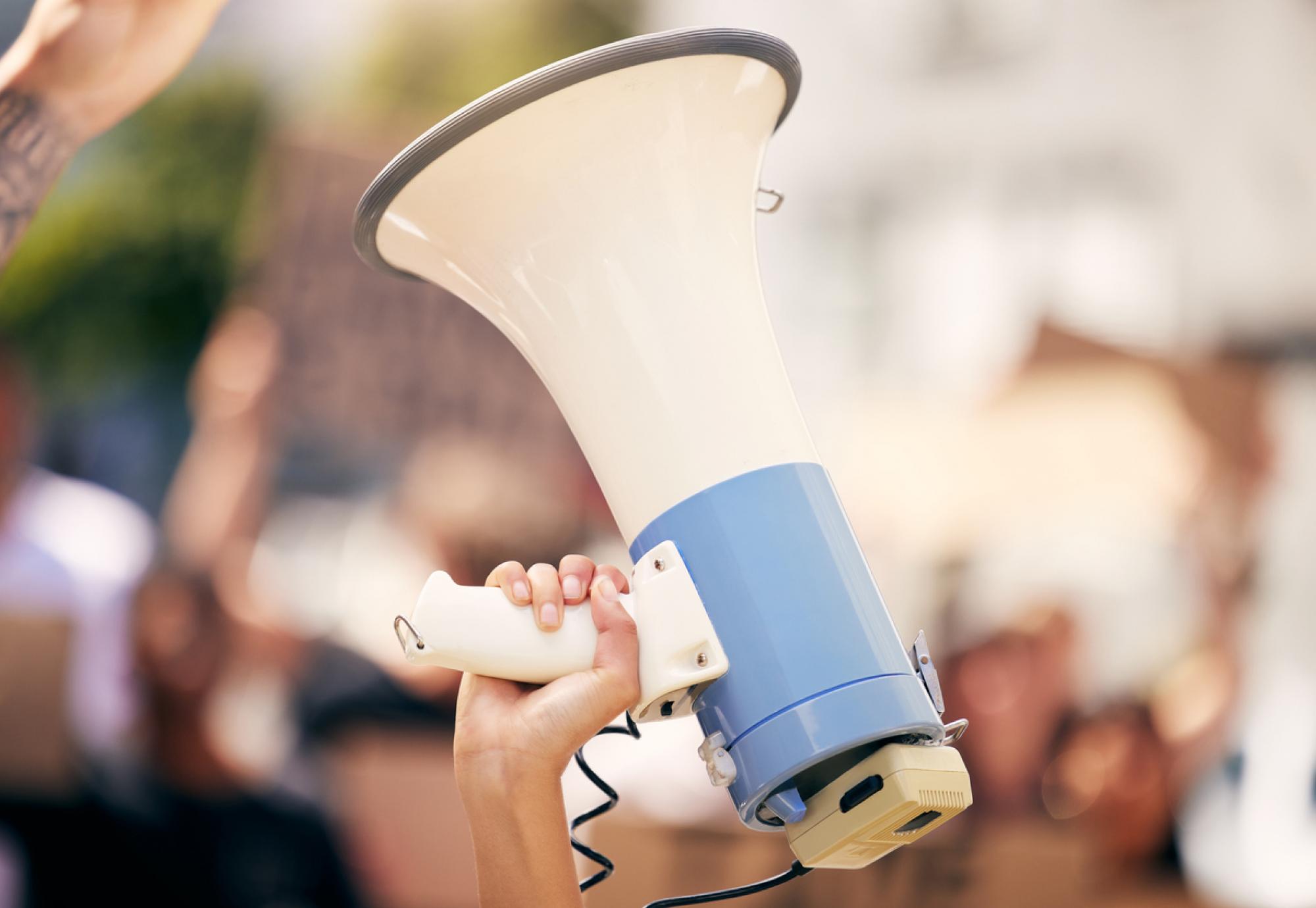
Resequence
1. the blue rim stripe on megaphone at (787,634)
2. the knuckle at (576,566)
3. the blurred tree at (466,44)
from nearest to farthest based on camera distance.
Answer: the blue rim stripe on megaphone at (787,634) < the knuckle at (576,566) < the blurred tree at (466,44)

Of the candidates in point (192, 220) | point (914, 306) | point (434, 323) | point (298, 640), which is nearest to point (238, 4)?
point (192, 220)

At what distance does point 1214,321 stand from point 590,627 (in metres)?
4.03

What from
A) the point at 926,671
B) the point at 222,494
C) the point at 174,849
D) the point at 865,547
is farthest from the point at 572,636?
the point at 865,547

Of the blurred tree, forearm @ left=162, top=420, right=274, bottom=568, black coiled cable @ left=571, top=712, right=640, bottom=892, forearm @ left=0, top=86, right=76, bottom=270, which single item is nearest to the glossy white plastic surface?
black coiled cable @ left=571, top=712, right=640, bottom=892

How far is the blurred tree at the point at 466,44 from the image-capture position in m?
6.34

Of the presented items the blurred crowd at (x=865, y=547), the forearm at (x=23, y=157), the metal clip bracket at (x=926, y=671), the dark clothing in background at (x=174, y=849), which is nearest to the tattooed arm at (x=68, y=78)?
the forearm at (x=23, y=157)

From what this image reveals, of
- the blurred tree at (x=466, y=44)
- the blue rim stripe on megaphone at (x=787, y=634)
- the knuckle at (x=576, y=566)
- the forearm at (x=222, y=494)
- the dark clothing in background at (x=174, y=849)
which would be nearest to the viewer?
the blue rim stripe on megaphone at (x=787, y=634)

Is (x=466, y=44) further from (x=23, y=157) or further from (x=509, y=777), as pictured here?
(x=509, y=777)

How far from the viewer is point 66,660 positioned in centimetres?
194

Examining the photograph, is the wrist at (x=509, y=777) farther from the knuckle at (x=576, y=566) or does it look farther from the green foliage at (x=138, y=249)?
the green foliage at (x=138, y=249)

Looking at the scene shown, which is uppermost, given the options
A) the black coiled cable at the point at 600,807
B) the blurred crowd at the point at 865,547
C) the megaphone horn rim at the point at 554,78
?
the megaphone horn rim at the point at 554,78

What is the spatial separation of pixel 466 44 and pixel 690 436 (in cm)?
643

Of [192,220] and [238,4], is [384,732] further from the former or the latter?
[238,4]

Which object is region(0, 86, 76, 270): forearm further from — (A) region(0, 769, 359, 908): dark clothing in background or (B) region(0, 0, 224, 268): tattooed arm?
(A) region(0, 769, 359, 908): dark clothing in background
